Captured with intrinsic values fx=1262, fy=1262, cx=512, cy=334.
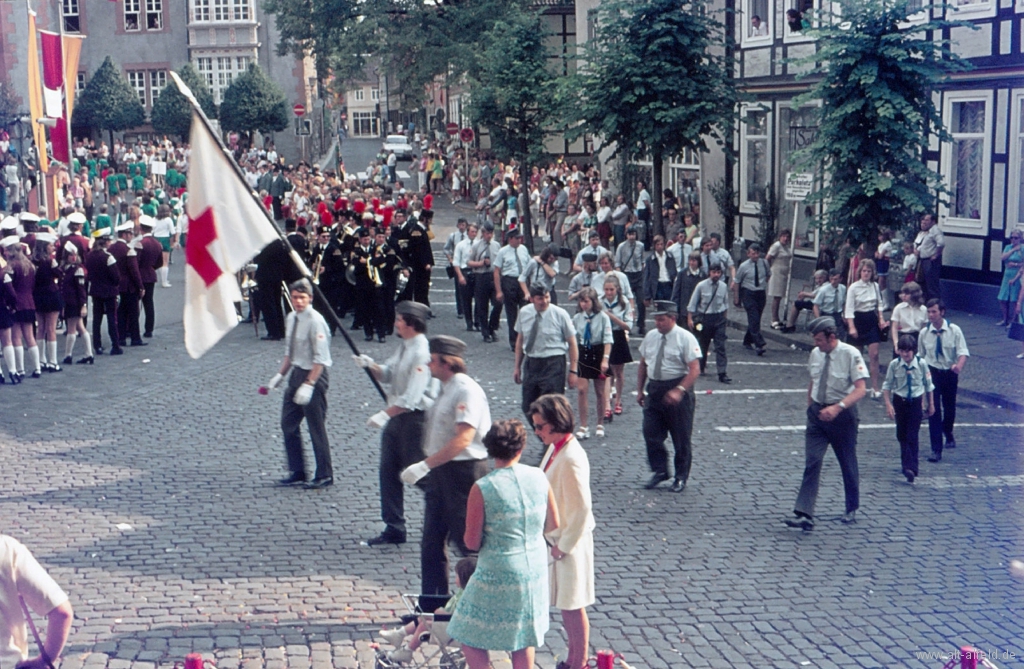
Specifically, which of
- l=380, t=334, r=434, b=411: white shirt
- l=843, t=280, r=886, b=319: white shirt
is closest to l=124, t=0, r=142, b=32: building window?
l=843, t=280, r=886, b=319: white shirt

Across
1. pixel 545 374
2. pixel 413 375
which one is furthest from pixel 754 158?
pixel 413 375

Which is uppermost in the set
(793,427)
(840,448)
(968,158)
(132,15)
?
(132,15)

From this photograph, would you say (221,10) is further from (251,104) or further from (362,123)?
(362,123)

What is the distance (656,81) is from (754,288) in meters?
6.55

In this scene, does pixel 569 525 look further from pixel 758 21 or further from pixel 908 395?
pixel 758 21

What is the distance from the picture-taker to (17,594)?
20.6 ft

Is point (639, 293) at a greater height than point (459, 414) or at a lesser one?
lesser

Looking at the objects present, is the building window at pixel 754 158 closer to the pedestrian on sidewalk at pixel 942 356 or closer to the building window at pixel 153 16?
the pedestrian on sidewalk at pixel 942 356

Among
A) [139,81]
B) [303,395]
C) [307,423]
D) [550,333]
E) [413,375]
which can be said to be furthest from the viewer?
[139,81]

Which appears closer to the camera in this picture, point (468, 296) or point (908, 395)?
point (908, 395)

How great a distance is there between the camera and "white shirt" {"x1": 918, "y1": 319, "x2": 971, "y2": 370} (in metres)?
12.6

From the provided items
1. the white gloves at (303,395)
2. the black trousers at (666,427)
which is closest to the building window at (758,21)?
the black trousers at (666,427)

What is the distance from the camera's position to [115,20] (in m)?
66.0

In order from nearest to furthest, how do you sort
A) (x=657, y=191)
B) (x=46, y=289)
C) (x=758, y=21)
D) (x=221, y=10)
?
(x=46, y=289)
(x=657, y=191)
(x=758, y=21)
(x=221, y=10)
